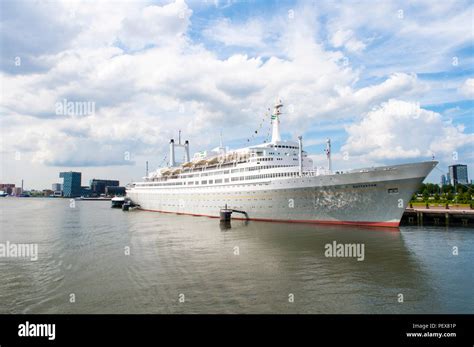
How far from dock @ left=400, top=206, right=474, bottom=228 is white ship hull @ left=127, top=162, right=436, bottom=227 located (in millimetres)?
13682

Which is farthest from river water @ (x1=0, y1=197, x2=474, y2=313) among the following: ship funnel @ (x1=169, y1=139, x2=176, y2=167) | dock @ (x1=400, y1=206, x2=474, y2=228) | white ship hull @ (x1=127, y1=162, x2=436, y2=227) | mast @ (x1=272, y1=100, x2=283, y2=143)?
ship funnel @ (x1=169, y1=139, x2=176, y2=167)

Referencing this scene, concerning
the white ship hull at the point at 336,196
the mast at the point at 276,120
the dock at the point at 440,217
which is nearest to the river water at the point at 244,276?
the white ship hull at the point at 336,196

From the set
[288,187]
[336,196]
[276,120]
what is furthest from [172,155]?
[336,196]

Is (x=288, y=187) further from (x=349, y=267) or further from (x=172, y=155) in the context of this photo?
(x=172, y=155)

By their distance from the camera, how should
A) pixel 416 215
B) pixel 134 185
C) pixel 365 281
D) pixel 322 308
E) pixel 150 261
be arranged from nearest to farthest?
1. pixel 322 308
2. pixel 365 281
3. pixel 150 261
4. pixel 416 215
5. pixel 134 185

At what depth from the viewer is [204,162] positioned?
57.7 m

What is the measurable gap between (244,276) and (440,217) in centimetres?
3826

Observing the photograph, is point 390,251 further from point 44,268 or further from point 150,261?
point 44,268

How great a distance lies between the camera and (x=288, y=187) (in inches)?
1438

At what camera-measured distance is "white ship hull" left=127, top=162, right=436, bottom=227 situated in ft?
100

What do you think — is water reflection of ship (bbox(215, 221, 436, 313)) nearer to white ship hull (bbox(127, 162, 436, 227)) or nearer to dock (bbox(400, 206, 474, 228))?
white ship hull (bbox(127, 162, 436, 227))
